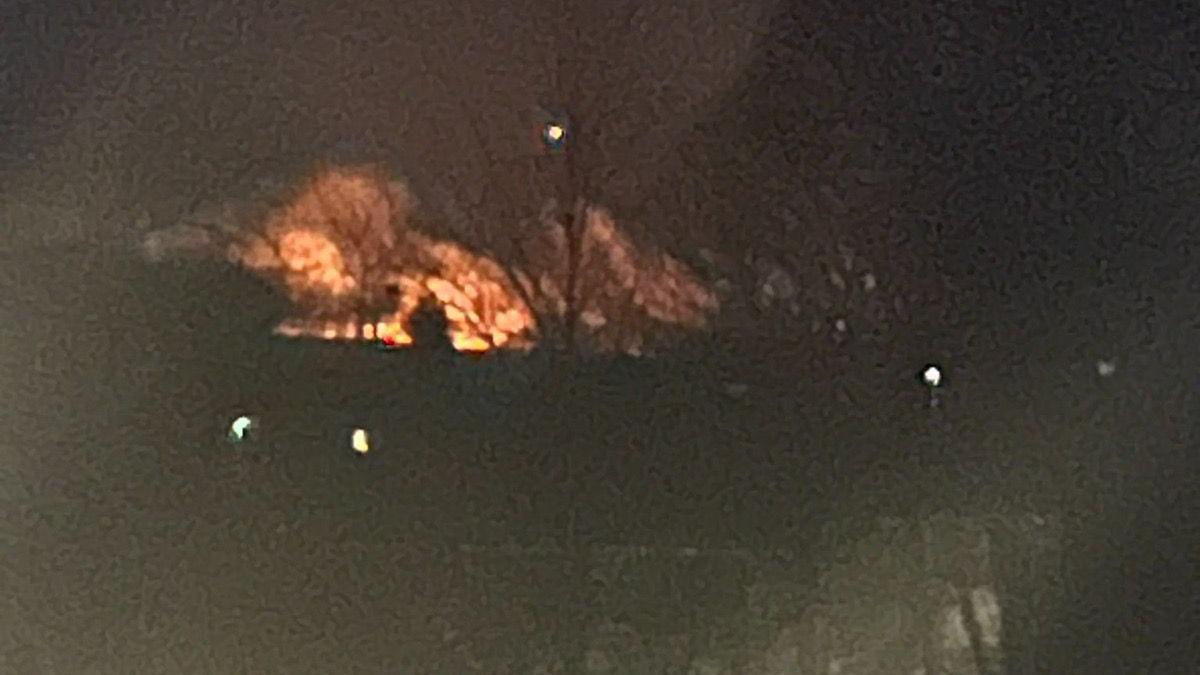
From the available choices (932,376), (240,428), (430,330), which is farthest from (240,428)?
(932,376)

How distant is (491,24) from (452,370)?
0.77ft

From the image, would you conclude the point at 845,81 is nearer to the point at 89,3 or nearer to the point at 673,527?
the point at 673,527

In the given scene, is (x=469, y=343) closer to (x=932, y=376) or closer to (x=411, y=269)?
(x=411, y=269)

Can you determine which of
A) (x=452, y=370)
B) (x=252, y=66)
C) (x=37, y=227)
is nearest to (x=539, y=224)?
(x=452, y=370)

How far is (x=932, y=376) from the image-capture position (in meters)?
0.86

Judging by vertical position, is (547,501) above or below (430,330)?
below

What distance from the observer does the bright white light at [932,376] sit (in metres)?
0.86

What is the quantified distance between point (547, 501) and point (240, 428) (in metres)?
0.21

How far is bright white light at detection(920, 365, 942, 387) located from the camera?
0.86 meters

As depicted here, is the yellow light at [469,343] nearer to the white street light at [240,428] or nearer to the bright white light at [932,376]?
the white street light at [240,428]

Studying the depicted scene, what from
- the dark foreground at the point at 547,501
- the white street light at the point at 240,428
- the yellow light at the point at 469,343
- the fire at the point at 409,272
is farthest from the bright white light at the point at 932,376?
A: the white street light at the point at 240,428

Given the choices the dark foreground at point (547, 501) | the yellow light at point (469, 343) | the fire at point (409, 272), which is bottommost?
the dark foreground at point (547, 501)

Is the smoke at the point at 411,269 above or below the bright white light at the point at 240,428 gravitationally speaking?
above

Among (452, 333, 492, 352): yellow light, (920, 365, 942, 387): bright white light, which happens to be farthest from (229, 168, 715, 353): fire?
(920, 365, 942, 387): bright white light
